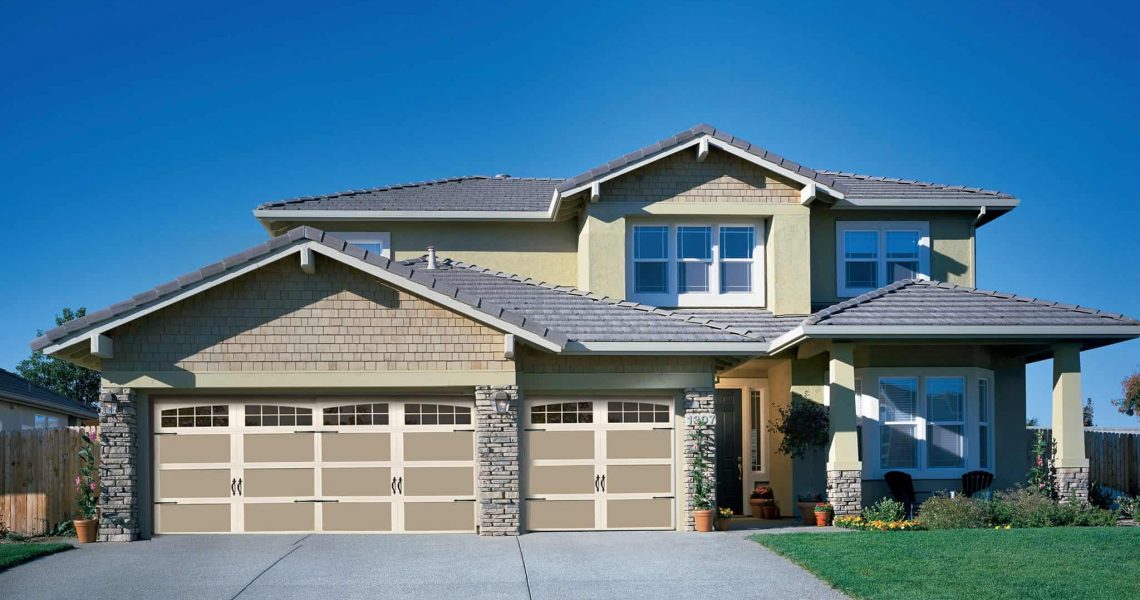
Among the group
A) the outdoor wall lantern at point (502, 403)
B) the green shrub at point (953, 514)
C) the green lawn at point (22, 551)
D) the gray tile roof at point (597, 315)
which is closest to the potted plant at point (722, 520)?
the gray tile roof at point (597, 315)

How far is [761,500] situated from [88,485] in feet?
35.8

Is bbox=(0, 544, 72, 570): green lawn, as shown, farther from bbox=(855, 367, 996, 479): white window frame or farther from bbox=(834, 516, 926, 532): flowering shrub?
bbox=(855, 367, 996, 479): white window frame

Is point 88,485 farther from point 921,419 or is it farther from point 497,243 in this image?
→ point 921,419

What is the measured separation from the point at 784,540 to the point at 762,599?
3530 millimetres

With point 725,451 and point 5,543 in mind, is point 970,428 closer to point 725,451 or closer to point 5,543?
point 725,451

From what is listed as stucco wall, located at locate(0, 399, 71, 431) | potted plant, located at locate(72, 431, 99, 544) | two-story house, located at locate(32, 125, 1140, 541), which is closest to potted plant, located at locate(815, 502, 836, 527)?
two-story house, located at locate(32, 125, 1140, 541)

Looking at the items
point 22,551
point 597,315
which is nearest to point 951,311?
point 597,315

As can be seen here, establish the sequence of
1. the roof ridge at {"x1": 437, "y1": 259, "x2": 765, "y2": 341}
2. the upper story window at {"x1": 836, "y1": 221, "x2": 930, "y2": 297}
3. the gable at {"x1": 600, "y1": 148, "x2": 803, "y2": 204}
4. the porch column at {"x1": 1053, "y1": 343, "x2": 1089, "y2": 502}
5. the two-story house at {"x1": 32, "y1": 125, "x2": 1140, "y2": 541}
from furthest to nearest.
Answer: the upper story window at {"x1": 836, "y1": 221, "x2": 930, "y2": 297}
the gable at {"x1": 600, "y1": 148, "x2": 803, "y2": 204}
the porch column at {"x1": 1053, "y1": 343, "x2": 1089, "y2": 502}
the roof ridge at {"x1": 437, "y1": 259, "x2": 765, "y2": 341}
the two-story house at {"x1": 32, "y1": 125, "x2": 1140, "y2": 541}

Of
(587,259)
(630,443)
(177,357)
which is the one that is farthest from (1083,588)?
(177,357)

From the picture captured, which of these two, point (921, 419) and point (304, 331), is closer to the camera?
point (304, 331)

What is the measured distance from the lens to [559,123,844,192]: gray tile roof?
18484 millimetres

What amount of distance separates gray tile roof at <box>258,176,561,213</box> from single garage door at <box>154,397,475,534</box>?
5.46 meters

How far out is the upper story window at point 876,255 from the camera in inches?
790

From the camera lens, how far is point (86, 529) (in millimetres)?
15227
